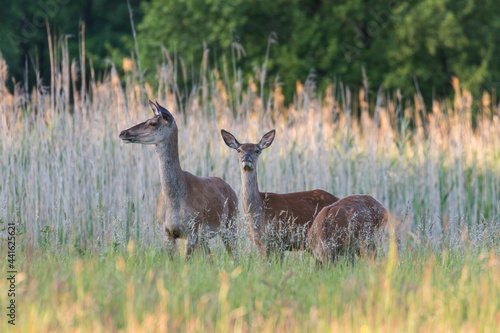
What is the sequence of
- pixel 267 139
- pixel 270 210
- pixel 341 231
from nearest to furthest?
pixel 341 231 < pixel 270 210 < pixel 267 139

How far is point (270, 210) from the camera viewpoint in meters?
7.54

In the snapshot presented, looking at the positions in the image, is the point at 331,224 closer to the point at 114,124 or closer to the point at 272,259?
the point at 272,259

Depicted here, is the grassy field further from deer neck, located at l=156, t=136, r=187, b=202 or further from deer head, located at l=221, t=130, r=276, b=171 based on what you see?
deer head, located at l=221, t=130, r=276, b=171

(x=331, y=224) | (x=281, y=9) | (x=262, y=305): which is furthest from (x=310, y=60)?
(x=262, y=305)

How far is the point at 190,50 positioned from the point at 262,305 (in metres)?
19.1

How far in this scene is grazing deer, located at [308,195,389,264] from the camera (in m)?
6.41

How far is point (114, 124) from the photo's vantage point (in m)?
9.30

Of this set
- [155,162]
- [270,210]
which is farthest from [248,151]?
[155,162]

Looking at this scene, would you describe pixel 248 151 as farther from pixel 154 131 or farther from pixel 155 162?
pixel 155 162

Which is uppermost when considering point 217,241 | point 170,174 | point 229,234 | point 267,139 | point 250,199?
point 267,139

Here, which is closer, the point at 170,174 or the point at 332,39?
the point at 170,174

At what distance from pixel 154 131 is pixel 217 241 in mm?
1805

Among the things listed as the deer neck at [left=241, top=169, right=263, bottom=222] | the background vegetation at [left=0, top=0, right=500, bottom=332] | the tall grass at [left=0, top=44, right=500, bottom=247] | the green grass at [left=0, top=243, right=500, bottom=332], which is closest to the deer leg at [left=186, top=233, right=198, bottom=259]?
the background vegetation at [left=0, top=0, right=500, bottom=332]

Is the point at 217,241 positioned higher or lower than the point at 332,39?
lower
